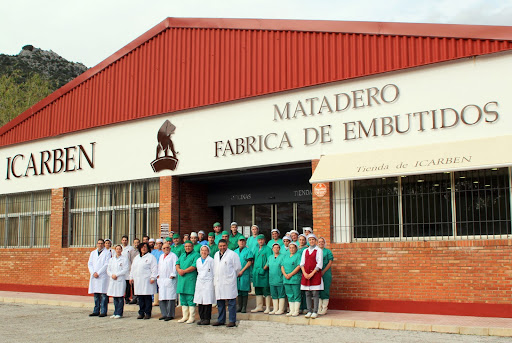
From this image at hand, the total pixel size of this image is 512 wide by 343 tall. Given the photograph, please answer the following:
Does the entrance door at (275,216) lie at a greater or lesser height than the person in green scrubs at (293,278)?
greater

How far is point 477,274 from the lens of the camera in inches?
445

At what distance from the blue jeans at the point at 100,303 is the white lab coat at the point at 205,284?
9.60 ft

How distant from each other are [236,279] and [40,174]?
11.4 metres

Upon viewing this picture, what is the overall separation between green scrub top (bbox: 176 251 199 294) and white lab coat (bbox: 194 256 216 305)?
0.22 metres

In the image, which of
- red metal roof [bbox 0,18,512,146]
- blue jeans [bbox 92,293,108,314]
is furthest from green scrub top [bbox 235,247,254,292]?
red metal roof [bbox 0,18,512,146]

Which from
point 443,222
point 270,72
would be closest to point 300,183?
point 270,72

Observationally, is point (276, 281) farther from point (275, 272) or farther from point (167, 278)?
point (167, 278)

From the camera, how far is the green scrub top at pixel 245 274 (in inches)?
491

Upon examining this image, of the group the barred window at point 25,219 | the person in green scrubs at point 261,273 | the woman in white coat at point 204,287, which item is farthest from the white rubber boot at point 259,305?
the barred window at point 25,219

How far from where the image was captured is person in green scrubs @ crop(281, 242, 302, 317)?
38.4 feet

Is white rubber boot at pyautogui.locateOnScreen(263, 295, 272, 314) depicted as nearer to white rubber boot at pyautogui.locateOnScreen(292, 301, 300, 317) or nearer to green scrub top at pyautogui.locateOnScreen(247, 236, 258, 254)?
white rubber boot at pyautogui.locateOnScreen(292, 301, 300, 317)

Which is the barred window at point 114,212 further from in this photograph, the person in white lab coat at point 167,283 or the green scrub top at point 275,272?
the green scrub top at point 275,272

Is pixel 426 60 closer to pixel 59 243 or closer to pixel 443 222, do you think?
pixel 443 222

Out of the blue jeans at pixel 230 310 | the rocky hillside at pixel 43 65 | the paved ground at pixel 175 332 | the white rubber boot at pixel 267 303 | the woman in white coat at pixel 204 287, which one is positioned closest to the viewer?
the paved ground at pixel 175 332
